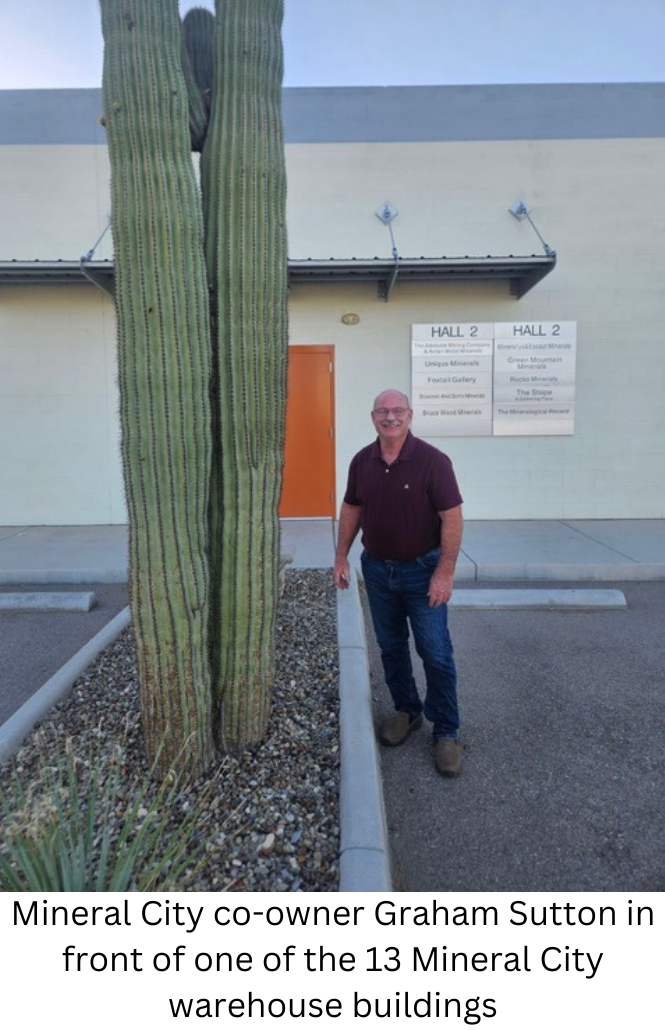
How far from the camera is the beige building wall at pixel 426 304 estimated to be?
8953mm

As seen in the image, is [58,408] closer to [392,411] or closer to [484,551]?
[484,551]

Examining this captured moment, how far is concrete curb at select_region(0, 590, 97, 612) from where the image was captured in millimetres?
5742

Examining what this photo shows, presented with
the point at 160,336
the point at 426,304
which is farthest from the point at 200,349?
the point at 426,304

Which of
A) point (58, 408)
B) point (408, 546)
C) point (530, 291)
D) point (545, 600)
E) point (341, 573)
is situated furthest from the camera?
point (58, 408)

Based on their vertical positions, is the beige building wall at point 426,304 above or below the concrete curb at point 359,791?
above

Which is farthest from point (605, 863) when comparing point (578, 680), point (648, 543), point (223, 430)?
point (648, 543)

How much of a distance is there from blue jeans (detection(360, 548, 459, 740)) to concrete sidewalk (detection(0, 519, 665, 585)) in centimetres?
311

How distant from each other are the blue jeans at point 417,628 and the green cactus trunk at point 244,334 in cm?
70

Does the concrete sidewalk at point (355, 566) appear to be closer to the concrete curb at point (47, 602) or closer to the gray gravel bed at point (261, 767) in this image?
the gray gravel bed at point (261, 767)

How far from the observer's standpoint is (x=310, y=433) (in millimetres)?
9219

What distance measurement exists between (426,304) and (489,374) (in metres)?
1.45

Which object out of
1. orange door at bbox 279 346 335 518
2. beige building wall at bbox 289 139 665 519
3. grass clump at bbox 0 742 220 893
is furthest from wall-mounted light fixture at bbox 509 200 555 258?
grass clump at bbox 0 742 220 893

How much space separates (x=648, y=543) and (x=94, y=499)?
26.6 ft

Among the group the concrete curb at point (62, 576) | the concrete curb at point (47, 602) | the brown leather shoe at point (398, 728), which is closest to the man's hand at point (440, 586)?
the brown leather shoe at point (398, 728)
